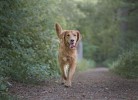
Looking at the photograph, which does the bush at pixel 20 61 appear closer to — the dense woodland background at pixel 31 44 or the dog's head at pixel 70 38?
the dense woodland background at pixel 31 44

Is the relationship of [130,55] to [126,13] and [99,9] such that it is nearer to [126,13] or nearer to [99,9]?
[126,13]

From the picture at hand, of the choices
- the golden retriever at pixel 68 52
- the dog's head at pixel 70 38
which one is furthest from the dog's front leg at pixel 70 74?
the dog's head at pixel 70 38

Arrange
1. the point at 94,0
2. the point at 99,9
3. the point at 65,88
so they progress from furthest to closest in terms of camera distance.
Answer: the point at 94,0 → the point at 99,9 → the point at 65,88

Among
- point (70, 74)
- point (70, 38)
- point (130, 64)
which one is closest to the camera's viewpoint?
point (70, 74)

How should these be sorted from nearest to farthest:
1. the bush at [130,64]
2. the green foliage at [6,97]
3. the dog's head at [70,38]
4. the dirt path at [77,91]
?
the green foliage at [6,97] < the dirt path at [77,91] < the dog's head at [70,38] < the bush at [130,64]

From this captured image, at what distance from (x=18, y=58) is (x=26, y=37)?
1282 millimetres

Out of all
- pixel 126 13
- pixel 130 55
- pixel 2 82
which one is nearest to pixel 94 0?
pixel 126 13

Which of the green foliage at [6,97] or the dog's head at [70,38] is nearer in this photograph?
the green foliage at [6,97]

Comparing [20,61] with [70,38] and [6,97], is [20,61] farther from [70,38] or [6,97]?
[6,97]

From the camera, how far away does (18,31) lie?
407 inches

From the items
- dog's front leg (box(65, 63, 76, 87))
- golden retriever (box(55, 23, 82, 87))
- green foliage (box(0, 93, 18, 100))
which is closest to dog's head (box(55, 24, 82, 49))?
golden retriever (box(55, 23, 82, 87))

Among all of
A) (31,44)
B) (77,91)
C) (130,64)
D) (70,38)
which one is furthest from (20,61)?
(130,64)

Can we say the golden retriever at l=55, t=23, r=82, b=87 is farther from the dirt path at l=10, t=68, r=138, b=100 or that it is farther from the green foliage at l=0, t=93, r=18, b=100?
the green foliage at l=0, t=93, r=18, b=100

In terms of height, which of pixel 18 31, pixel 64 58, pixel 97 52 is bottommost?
pixel 97 52
